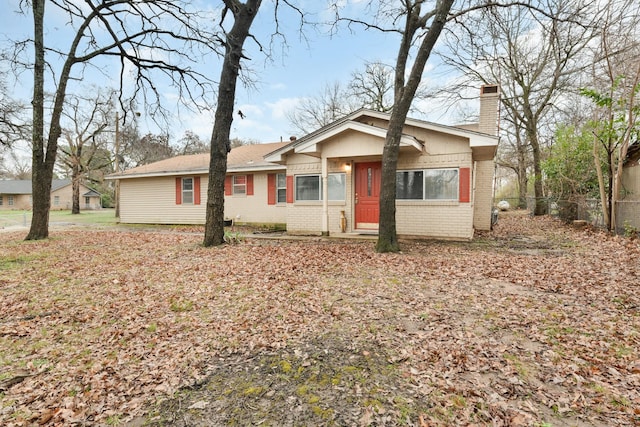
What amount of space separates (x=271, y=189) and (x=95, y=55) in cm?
793

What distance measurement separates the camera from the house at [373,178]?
33.1 ft

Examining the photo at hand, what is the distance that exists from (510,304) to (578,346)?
3.89 feet

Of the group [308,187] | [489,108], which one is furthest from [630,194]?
[308,187]

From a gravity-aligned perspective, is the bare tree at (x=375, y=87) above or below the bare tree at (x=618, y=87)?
above

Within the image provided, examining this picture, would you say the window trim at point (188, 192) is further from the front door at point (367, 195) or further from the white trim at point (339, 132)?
the front door at point (367, 195)

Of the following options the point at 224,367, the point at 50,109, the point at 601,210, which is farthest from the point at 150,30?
the point at 601,210

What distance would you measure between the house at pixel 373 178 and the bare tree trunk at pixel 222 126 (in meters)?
2.73

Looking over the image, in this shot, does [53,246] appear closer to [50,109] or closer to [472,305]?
[50,109]

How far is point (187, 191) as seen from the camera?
17.1 metres

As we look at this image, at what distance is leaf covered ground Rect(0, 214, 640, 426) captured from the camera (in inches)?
97.6

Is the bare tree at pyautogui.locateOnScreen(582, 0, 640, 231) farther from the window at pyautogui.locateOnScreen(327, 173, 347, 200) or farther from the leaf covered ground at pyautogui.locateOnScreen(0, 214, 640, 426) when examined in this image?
the window at pyautogui.locateOnScreen(327, 173, 347, 200)

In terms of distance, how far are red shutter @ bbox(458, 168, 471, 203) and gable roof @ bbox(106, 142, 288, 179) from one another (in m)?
7.62

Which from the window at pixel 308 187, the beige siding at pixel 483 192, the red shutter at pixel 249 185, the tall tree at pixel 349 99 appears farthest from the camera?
the tall tree at pixel 349 99

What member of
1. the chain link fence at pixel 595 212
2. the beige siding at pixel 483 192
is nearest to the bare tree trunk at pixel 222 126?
the beige siding at pixel 483 192
